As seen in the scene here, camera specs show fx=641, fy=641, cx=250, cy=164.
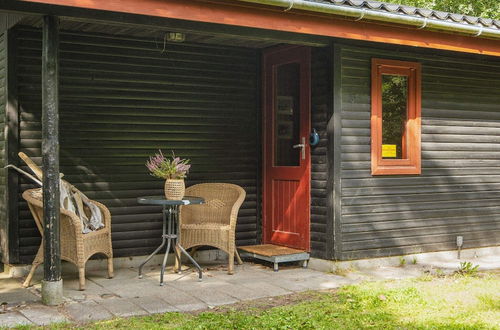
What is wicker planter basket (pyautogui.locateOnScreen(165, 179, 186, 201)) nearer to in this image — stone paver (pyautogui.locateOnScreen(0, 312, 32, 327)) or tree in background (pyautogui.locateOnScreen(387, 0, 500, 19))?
stone paver (pyautogui.locateOnScreen(0, 312, 32, 327))

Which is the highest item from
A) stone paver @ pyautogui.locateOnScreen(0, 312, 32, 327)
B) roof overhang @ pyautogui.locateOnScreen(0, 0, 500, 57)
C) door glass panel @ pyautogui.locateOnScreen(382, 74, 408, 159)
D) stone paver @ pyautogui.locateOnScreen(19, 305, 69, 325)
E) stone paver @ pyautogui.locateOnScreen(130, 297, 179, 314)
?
roof overhang @ pyautogui.locateOnScreen(0, 0, 500, 57)

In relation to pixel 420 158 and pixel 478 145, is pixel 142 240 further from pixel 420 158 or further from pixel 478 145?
pixel 478 145

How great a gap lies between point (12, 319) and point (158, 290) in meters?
1.42

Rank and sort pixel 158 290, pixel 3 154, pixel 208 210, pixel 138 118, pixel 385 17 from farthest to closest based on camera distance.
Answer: pixel 208 210 → pixel 138 118 → pixel 3 154 → pixel 385 17 → pixel 158 290

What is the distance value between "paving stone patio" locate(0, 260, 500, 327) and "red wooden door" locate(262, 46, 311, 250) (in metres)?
0.54

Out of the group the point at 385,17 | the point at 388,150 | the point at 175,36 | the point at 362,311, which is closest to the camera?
the point at 362,311

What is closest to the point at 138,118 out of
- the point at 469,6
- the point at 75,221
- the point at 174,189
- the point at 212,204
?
the point at 174,189

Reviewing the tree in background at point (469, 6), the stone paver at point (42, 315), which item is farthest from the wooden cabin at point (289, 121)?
the tree in background at point (469, 6)

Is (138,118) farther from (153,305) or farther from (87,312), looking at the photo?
(87,312)

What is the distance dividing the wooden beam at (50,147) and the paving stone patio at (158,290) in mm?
400

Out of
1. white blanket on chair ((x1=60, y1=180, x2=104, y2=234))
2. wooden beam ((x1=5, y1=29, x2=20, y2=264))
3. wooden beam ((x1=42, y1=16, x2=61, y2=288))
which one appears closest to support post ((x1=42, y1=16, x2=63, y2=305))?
wooden beam ((x1=42, y1=16, x2=61, y2=288))

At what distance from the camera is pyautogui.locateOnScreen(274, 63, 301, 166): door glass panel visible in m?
7.25

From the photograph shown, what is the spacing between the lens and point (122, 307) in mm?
5121

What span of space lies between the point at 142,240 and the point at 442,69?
4026 millimetres
